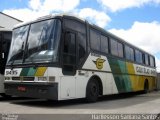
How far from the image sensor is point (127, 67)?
676 inches

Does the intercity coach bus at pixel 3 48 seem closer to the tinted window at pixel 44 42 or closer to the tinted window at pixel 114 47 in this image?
the tinted window at pixel 44 42

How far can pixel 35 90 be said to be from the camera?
1005cm

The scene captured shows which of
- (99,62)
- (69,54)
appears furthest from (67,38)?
(99,62)

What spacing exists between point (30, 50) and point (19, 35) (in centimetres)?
117

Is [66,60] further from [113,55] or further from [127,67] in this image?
[127,67]

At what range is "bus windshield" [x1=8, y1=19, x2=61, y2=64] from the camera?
33.1 feet

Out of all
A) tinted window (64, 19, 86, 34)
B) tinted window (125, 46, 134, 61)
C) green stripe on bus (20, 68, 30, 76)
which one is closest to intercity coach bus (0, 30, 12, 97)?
green stripe on bus (20, 68, 30, 76)

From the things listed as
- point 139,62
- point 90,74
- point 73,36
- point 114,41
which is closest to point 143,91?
point 139,62

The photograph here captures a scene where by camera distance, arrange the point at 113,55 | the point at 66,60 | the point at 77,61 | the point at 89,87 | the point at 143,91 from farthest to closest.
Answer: the point at 143,91 < the point at 113,55 < the point at 89,87 < the point at 77,61 < the point at 66,60

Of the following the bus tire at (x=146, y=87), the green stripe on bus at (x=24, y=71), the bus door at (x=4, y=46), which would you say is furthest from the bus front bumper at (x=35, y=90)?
the bus tire at (x=146, y=87)

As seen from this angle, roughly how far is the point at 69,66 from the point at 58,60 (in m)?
0.74

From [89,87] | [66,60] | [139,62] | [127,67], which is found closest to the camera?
[66,60]

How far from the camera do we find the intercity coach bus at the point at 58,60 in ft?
32.7

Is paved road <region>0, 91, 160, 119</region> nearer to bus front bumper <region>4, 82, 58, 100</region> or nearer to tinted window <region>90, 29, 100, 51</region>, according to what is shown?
bus front bumper <region>4, 82, 58, 100</region>
